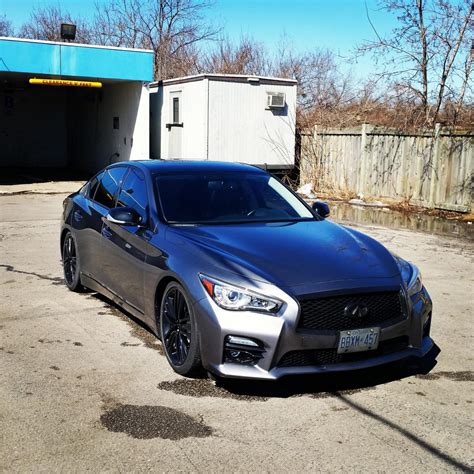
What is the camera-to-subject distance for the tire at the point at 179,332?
469 centimetres

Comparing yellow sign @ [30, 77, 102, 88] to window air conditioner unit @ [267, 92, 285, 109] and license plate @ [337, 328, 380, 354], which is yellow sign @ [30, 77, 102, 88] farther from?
license plate @ [337, 328, 380, 354]

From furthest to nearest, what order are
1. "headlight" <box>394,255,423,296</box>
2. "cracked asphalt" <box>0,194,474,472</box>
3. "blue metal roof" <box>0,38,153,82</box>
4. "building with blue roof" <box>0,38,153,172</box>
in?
"building with blue roof" <box>0,38,153,172</box>
"blue metal roof" <box>0,38,153,82</box>
"headlight" <box>394,255,423,296</box>
"cracked asphalt" <box>0,194,474,472</box>

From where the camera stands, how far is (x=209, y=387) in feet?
15.6

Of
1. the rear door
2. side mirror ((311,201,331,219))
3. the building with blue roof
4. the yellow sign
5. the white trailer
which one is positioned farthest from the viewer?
the yellow sign

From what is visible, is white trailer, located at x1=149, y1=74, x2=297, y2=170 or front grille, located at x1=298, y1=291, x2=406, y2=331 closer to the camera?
front grille, located at x1=298, y1=291, x2=406, y2=331

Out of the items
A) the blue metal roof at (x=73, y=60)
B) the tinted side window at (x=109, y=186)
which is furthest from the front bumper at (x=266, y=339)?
the blue metal roof at (x=73, y=60)

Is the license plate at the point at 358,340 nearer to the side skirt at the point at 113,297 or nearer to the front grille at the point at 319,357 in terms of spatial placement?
the front grille at the point at 319,357

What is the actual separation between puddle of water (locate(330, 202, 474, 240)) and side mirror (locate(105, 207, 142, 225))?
28.1ft

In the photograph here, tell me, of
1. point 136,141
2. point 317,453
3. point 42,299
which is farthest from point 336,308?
point 136,141

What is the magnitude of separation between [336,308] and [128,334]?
231 centimetres

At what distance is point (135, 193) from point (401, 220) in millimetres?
9841

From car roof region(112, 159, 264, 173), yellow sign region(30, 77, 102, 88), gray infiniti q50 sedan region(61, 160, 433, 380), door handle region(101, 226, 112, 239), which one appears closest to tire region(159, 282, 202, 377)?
gray infiniti q50 sedan region(61, 160, 433, 380)

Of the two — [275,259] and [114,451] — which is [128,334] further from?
[114,451]

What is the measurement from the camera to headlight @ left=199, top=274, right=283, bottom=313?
438cm
